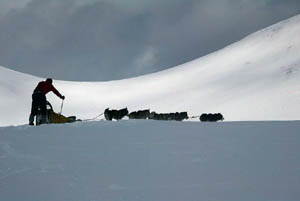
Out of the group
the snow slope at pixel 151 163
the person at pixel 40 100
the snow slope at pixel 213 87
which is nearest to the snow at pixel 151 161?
the snow slope at pixel 151 163

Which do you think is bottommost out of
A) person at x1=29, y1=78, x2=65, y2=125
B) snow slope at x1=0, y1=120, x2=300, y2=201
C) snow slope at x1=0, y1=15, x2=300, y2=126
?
snow slope at x1=0, y1=120, x2=300, y2=201

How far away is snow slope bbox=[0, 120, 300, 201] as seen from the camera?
645cm

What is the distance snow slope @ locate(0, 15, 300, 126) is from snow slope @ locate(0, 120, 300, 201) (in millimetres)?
25861

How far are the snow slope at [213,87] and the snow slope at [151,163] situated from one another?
84.8ft

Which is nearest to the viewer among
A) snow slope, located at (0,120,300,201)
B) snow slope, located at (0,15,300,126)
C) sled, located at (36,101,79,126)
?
snow slope, located at (0,120,300,201)

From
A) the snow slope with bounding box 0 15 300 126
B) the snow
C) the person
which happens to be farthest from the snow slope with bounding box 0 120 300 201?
the snow slope with bounding box 0 15 300 126

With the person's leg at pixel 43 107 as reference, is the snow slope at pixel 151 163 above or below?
below

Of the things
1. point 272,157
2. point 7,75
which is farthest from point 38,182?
point 7,75

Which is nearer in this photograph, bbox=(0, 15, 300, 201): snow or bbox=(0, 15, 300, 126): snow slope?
bbox=(0, 15, 300, 201): snow

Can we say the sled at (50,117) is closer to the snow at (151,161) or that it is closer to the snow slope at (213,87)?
the snow at (151,161)

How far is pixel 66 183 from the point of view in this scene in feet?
22.2

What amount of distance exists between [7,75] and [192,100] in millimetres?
24585

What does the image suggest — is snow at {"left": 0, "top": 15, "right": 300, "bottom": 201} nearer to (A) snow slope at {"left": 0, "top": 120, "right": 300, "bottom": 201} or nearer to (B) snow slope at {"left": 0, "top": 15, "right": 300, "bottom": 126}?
(A) snow slope at {"left": 0, "top": 120, "right": 300, "bottom": 201}

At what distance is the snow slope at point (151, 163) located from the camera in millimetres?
6449
